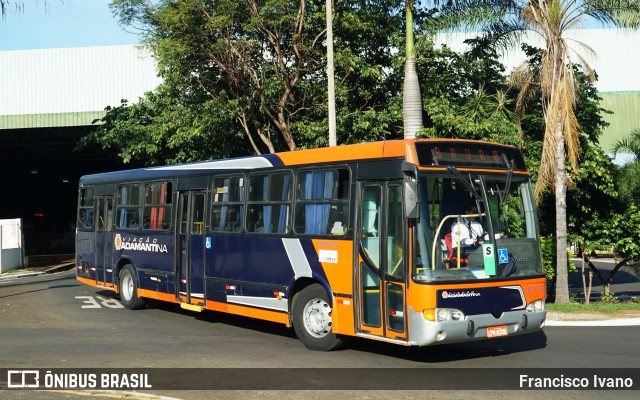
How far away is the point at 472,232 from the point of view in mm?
10133

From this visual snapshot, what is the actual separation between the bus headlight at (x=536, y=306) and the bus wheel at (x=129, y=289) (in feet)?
30.6

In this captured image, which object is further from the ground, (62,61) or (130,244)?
(62,61)

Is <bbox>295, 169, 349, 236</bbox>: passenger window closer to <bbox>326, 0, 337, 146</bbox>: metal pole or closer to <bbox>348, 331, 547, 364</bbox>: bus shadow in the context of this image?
<bbox>348, 331, 547, 364</bbox>: bus shadow

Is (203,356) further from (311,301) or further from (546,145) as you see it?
(546,145)

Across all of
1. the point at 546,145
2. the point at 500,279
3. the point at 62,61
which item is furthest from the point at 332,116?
the point at 62,61

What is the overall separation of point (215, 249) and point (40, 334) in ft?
11.1

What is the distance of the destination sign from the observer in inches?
404

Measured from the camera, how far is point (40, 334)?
1345cm

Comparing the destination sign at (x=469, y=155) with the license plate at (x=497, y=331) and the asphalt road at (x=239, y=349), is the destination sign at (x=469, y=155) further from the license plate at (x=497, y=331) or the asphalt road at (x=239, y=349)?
the asphalt road at (x=239, y=349)

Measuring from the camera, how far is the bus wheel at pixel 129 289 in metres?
17.0

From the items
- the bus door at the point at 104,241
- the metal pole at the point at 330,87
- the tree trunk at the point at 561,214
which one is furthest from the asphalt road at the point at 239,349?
the metal pole at the point at 330,87

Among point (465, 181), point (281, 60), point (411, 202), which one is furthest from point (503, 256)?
point (281, 60)

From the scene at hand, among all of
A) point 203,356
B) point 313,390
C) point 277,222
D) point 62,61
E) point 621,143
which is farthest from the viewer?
point 62,61

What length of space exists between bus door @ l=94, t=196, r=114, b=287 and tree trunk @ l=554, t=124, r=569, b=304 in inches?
409
